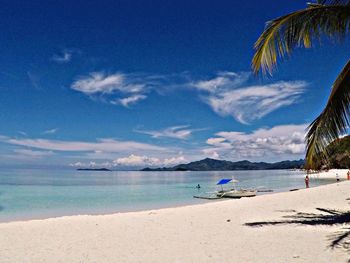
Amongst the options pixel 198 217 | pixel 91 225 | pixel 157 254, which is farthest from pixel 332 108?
pixel 91 225

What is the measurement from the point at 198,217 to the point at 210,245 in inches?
179

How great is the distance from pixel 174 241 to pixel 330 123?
455cm

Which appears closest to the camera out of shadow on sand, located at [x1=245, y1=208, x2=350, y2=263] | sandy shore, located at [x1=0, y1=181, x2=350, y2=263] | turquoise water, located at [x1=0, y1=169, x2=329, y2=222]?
sandy shore, located at [x1=0, y1=181, x2=350, y2=263]

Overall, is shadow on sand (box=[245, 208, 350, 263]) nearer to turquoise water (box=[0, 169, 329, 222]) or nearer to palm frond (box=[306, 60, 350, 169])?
palm frond (box=[306, 60, 350, 169])

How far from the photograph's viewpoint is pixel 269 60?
24.4ft

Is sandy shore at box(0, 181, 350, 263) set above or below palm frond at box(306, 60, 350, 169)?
below

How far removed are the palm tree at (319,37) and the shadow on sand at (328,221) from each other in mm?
1709

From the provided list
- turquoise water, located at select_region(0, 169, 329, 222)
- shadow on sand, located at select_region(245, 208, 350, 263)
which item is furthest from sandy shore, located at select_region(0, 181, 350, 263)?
turquoise water, located at select_region(0, 169, 329, 222)

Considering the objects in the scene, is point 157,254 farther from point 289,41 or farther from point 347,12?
point 347,12

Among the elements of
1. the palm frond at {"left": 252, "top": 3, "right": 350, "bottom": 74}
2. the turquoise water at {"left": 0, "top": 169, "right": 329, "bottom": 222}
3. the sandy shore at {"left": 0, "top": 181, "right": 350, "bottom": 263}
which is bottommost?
the sandy shore at {"left": 0, "top": 181, "right": 350, "bottom": 263}

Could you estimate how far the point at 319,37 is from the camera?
24.9 feet

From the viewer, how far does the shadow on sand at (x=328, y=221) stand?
7.36 meters

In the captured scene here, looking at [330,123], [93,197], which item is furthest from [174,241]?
[93,197]

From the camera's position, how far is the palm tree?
23.4ft
